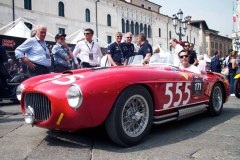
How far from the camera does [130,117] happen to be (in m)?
3.42

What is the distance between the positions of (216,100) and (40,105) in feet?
10.6

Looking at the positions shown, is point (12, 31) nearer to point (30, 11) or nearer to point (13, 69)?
point (13, 69)

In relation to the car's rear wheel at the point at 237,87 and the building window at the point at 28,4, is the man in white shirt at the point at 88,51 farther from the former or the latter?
the building window at the point at 28,4

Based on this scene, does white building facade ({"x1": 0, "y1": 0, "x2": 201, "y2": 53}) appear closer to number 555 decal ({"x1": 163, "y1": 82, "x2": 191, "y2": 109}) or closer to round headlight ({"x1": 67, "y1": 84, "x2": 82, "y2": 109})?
number 555 decal ({"x1": 163, "y1": 82, "x2": 191, "y2": 109})

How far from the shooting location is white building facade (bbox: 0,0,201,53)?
93.8 ft

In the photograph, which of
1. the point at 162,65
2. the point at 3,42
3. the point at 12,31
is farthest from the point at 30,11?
the point at 162,65

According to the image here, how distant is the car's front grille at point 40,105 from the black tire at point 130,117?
2.13ft

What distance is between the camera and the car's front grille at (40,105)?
125 inches

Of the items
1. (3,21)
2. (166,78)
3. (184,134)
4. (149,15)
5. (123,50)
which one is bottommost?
(184,134)

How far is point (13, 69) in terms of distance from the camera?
8.98m

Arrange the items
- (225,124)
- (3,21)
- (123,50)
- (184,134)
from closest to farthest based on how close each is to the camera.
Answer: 1. (184,134)
2. (225,124)
3. (123,50)
4. (3,21)

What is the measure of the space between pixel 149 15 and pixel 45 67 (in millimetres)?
44415

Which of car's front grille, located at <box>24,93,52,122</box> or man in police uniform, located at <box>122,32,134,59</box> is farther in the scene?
man in police uniform, located at <box>122,32,134,59</box>

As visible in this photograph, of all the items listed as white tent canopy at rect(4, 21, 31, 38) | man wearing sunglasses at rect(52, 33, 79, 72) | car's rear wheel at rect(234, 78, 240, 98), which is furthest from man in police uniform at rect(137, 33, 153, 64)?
white tent canopy at rect(4, 21, 31, 38)
